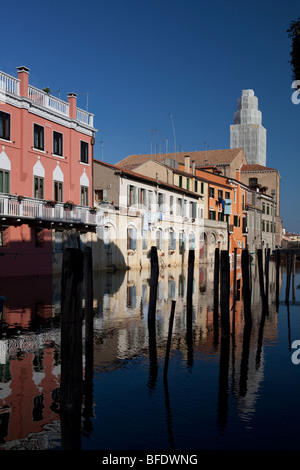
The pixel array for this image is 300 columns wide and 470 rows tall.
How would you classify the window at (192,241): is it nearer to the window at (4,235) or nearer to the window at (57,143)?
the window at (57,143)

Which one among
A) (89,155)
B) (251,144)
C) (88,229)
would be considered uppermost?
(251,144)

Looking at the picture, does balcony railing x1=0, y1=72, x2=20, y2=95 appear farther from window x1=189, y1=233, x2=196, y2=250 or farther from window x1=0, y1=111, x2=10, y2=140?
window x1=189, y1=233, x2=196, y2=250

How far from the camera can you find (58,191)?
3328 cm

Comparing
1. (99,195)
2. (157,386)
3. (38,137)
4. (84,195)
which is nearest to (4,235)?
(38,137)

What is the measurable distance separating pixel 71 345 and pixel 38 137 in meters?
27.2

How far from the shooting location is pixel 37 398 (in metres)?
8.73

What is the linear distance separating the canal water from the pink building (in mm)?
10217

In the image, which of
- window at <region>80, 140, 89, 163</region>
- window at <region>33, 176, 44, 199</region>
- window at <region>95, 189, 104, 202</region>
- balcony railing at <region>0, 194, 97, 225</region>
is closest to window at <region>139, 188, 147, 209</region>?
window at <region>95, 189, 104, 202</region>

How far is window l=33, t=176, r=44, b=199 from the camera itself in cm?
3081

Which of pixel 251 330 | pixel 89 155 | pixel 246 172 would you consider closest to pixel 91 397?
pixel 251 330

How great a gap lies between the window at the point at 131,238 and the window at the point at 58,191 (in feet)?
31.7
